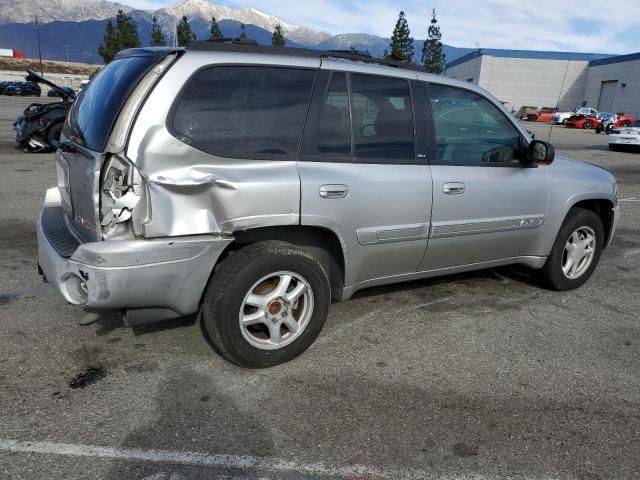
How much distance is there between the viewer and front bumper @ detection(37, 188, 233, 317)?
2.68m

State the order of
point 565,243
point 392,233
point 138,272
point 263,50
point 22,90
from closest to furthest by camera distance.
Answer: point 138,272 → point 263,50 → point 392,233 → point 565,243 → point 22,90

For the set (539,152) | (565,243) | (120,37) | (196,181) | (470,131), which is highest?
(120,37)

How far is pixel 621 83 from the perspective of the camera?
196ft

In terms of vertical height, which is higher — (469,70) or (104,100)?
(469,70)

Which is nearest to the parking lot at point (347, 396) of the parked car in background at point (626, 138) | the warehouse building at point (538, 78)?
the parked car in background at point (626, 138)

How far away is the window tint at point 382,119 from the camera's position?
3373 mm

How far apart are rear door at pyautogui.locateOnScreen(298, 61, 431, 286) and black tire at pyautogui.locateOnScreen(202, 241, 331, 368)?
25 centimetres

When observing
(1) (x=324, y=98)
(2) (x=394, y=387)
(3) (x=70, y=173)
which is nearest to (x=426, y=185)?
(1) (x=324, y=98)

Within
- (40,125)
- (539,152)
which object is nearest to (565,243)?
(539,152)

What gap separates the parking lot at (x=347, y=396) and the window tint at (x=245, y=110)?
53.4 inches

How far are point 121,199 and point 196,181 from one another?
40cm

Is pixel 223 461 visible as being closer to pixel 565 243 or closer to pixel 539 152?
pixel 539 152

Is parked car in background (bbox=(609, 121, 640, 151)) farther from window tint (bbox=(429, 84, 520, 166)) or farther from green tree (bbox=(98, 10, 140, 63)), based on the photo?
green tree (bbox=(98, 10, 140, 63))

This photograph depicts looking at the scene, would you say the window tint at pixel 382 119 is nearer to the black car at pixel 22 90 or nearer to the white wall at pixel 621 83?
the black car at pixel 22 90
